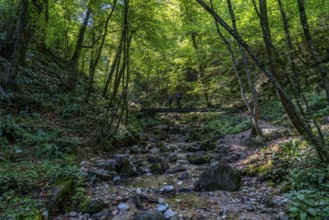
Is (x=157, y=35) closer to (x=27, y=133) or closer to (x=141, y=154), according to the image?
(x=141, y=154)

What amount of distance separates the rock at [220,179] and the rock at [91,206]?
2.28 meters

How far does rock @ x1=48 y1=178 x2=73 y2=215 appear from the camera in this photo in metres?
3.86

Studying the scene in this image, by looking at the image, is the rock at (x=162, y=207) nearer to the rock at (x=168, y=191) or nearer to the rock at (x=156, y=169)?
the rock at (x=168, y=191)

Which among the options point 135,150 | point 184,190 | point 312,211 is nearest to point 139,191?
point 184,190

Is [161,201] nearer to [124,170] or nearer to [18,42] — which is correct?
[124,170]

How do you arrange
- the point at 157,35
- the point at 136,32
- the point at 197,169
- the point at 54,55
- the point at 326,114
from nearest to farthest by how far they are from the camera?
the point at 197,169
the point at 326,114
the point at 157,35
the point at 136,32
the point at 54,55

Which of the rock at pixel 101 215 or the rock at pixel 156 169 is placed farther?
the rock at pixel 156 169

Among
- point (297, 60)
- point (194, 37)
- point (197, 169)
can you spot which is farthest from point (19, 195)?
point (194, 37)

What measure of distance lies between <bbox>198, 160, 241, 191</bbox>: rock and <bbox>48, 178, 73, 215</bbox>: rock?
2.83m

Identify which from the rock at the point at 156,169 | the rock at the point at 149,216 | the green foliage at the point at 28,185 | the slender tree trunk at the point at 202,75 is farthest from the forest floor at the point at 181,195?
the slender tree trunk at the point at 202,75

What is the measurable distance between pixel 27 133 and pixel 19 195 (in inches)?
148

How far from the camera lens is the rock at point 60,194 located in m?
3.86

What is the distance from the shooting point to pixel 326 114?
7.49 m

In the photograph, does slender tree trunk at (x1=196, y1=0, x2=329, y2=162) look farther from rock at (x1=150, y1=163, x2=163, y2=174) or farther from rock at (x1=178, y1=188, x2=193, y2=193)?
rock at (x1=150, y1=163, x2=163, y2=174)
